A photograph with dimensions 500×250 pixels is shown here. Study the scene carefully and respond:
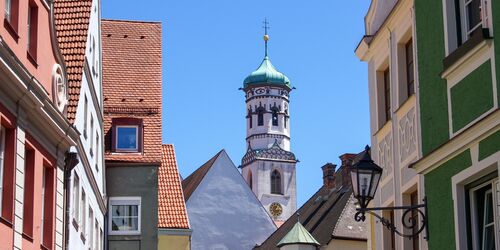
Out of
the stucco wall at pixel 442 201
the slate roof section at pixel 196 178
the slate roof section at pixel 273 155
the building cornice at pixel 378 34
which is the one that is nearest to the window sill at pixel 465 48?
the stucco wall at pixel 442 201

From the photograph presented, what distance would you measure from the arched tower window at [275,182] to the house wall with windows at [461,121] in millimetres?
106826

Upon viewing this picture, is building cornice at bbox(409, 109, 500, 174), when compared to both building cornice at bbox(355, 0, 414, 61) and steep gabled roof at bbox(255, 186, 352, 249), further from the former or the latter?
steep gabled roof at bbox(255, 186, 352, 249)

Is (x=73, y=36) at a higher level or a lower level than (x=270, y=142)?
lower

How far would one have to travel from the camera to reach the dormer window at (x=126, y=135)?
106 feet

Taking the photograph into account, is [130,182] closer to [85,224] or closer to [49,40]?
[85,224]

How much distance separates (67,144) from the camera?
19.4 meters

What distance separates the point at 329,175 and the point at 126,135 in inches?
996

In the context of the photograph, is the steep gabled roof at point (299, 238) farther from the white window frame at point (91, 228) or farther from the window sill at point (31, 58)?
the window sill at point (31, 58)

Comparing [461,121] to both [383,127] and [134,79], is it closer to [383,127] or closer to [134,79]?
[383,127]

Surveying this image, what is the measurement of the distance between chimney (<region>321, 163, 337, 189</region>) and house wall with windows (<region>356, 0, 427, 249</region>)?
38.2 meters

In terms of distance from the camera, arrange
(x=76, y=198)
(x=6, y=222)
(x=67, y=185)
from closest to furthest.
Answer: (x=6, y=222)
(x=67, y=185)
(x=76, y=198)

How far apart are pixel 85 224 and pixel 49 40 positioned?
6773 mm

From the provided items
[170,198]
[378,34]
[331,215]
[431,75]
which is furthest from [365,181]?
[331,215]

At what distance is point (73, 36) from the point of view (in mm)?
23234
